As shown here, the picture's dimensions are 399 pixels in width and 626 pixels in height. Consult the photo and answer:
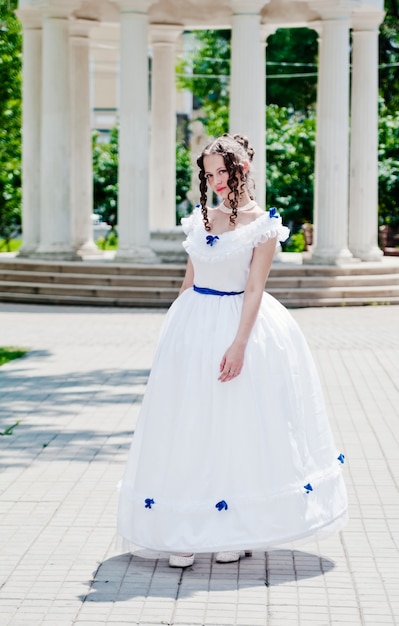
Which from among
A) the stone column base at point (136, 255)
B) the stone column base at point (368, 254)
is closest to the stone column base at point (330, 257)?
the stone column base at point (368, 254)

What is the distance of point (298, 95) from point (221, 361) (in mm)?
45004

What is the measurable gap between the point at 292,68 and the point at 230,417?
148 feet

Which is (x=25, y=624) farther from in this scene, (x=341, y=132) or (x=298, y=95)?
(x=298, y=95)

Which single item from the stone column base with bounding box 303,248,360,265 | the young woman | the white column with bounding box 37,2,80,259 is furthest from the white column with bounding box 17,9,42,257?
the young woman

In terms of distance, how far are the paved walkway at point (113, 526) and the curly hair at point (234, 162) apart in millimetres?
1890

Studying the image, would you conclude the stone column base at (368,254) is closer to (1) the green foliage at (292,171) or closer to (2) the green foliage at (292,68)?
(1) the green foliage at (292,171)

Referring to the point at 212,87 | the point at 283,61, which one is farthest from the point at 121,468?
the point at 212,87

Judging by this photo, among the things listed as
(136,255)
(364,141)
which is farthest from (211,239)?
(364,141)

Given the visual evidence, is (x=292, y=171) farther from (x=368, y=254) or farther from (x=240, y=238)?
(x=240, y=238)

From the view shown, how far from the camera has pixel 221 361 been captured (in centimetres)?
719

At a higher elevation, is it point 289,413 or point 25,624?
point 289,413

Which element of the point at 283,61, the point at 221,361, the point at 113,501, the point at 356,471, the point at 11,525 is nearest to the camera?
the point at 221,361

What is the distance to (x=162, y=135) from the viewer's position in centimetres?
3120

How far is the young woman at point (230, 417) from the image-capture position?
279 inches
